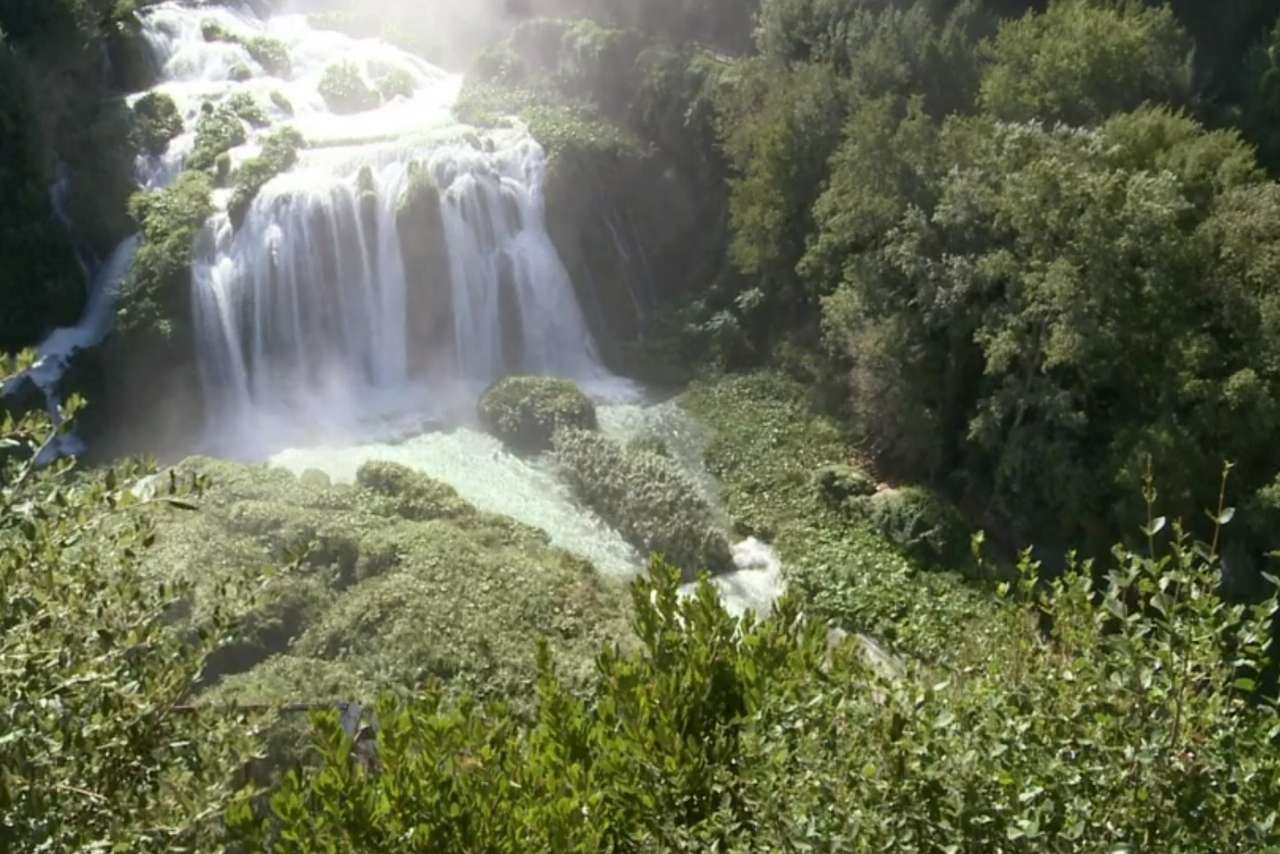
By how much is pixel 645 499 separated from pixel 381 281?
9567mm

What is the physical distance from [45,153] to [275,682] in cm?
1734

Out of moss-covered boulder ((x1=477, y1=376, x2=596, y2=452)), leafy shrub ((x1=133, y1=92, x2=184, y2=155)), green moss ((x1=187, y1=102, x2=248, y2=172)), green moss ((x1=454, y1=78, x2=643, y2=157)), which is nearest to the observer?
moss-covered boulder ((x1=477, y1=376, x2=596, y2=452))

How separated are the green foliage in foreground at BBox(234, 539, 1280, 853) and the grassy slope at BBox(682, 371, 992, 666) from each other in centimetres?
754

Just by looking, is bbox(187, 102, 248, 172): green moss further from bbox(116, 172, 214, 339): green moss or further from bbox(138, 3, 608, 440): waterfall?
bbox(116, 172, 214, 339): green moss

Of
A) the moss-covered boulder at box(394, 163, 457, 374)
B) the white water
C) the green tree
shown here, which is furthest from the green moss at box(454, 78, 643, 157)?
the green tree

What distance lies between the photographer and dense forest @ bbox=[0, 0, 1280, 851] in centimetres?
390

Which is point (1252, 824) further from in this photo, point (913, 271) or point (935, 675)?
point (913, 271)

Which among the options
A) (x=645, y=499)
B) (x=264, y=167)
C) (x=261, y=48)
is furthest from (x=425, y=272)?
(x=261, y=48)

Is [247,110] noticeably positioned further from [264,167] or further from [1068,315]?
[1068,315]

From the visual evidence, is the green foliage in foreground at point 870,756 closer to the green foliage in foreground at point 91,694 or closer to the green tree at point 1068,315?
the green foliage in foreground at point 91,694

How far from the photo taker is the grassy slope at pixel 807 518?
16.5 meters

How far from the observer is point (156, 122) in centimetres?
2694

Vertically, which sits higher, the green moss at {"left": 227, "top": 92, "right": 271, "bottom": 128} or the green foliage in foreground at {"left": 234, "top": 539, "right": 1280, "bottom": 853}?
the green moss at {"left": 227, "top": 92, "right": 271, "bottom": 128}

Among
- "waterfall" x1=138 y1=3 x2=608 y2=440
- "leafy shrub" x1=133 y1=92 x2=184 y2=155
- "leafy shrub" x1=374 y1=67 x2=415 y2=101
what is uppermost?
"leafy shrub" x1=374 y1=67 x2=415 y2=101
